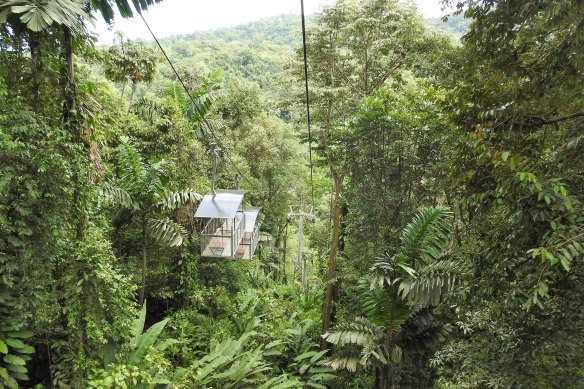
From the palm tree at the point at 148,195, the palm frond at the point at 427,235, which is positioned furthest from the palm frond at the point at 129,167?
the palm frond at the point at 427,235

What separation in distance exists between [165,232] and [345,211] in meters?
6.51

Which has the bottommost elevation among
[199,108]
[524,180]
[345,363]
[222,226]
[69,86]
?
[345,363]

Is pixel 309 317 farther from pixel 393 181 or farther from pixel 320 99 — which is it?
pixel 320 99

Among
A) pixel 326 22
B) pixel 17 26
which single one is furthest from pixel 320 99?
pixel 17 26

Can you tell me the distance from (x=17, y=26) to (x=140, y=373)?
157 inches

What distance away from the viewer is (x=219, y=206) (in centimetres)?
776

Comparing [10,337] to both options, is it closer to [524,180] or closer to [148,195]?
[148,195]

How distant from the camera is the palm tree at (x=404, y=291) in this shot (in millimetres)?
5574

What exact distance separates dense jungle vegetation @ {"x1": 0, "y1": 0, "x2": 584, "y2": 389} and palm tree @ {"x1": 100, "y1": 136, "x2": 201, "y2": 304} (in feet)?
0.13

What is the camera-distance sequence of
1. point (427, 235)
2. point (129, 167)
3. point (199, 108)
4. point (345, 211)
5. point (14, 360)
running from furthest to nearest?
point (345, 211) → point (199, 108) → point (129, 167) → point (427, 235) → point (14, 360)

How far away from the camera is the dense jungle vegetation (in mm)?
3084

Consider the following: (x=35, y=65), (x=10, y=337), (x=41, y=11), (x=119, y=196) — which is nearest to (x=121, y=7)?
(x=41, y=11)

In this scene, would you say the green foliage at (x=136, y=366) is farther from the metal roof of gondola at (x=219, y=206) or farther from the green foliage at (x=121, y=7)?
the green foliage at (x=121, y=7)

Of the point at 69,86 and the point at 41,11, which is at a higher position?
the point at 41,11
